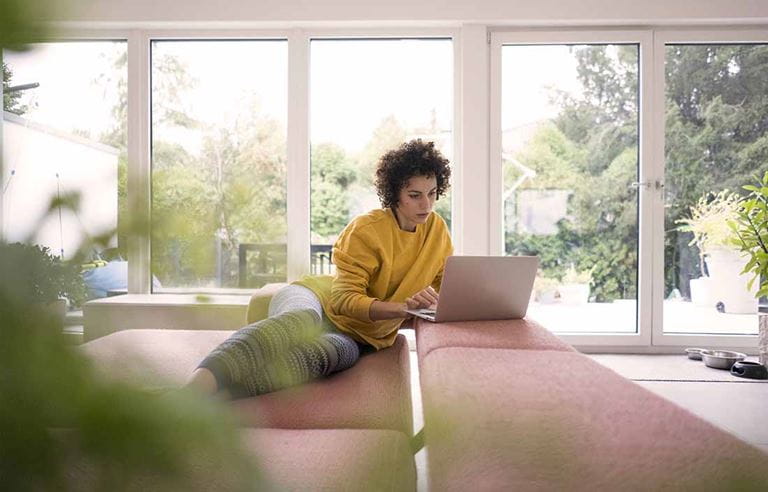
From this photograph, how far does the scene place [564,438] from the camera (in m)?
0.60

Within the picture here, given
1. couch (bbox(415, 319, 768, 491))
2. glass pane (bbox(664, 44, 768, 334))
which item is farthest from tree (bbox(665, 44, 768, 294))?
couch (bbox(415, 319, 768, 491))

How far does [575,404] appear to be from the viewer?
77cm

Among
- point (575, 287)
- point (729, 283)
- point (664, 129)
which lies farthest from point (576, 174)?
point (729, 283)

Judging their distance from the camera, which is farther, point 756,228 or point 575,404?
point 756,228

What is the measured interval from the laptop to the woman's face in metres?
0.41

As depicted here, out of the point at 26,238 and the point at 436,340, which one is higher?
the point at 26,238

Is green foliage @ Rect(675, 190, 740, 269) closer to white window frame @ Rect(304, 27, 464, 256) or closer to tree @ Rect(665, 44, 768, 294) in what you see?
tree @ Rect(665, 44, 768, 294)

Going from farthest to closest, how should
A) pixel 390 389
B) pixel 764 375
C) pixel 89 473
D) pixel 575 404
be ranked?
pixel 764 375 < pixel 390 389 < pixel 575 404 < pixel 89 473

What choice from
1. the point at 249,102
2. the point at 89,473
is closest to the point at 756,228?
the point at 249,102

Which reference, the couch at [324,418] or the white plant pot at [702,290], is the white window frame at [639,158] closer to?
the white plant pot at [702,290]

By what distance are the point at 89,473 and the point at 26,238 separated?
80mm

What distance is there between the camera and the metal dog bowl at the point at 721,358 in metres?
3.19

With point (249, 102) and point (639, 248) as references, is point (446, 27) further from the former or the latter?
point (249, 102)

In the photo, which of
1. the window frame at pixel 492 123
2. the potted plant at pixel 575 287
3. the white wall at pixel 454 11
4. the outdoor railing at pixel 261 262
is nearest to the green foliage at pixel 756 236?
the window frame at pixel 492 123
